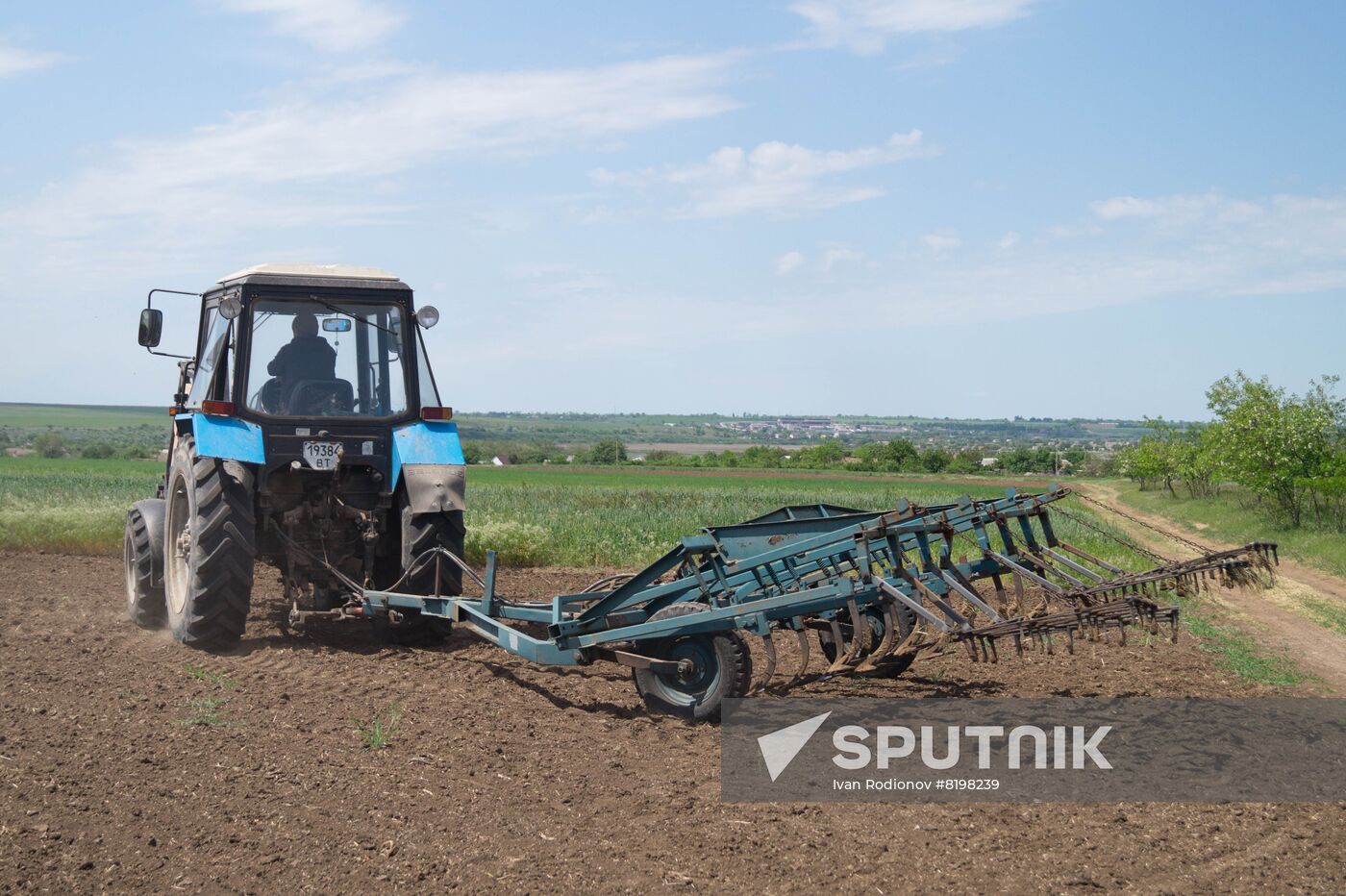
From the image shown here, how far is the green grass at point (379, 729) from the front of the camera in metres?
5.97

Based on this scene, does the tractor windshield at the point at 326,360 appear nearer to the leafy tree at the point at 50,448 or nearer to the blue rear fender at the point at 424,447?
the blue rear fender at the point at 424,447

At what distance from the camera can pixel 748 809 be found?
504 centimetres

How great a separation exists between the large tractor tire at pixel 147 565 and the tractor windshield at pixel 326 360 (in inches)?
67.4

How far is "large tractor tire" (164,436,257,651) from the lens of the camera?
25.4ft

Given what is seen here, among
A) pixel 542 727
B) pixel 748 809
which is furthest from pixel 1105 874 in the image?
pixel 542 727

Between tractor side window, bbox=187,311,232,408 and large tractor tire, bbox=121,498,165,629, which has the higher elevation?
tractor side window, bbox=187,311,232,408

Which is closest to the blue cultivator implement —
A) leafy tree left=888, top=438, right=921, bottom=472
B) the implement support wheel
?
the implement support wheel

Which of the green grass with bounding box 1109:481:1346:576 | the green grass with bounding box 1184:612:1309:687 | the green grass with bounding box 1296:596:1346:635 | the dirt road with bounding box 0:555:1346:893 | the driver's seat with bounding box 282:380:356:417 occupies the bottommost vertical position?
the green grass with bounding box 1109:481:1346:576

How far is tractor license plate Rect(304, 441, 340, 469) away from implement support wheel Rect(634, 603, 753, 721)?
2.80 m

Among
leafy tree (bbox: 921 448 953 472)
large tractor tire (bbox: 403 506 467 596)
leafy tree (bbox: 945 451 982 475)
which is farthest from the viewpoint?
leafy tree (bbox: 921 448 953 472)

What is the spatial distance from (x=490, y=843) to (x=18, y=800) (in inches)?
79.0

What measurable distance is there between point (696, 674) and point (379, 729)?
1.76 meters

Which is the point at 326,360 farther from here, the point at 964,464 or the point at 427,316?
the point at 964,464

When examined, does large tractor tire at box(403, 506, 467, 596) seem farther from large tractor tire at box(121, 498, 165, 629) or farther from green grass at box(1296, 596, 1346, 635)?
green grass at box(1296, 596, 1346, 635)
